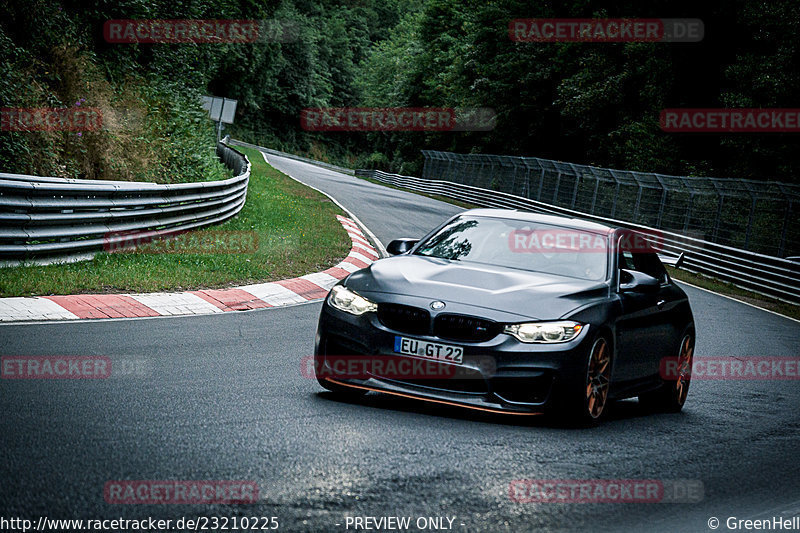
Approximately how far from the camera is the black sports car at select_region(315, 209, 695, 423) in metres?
6.17

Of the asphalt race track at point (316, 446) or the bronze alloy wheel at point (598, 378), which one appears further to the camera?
the bronze alloy wheel at point (598, 378)

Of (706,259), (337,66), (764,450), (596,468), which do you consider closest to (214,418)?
(596,468)

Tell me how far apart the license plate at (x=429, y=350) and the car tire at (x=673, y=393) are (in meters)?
2.33

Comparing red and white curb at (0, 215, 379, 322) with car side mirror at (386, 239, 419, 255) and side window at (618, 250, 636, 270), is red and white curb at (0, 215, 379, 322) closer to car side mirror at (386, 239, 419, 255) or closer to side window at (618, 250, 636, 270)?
car side mirror at (386, 239, 419, 255)

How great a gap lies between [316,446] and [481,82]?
50.4 metres

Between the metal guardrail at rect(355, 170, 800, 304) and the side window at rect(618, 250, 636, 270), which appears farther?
the metal guardrail at rect(355, 170, 800, 304)

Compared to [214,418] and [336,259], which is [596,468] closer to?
[214,418]

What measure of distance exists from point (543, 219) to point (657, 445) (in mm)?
2172

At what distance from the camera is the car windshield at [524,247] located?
7.32 m

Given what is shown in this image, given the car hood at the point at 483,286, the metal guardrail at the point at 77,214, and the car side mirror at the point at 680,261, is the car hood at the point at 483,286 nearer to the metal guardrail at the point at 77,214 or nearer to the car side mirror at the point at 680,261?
the metal guardrail at the point at 77,214
